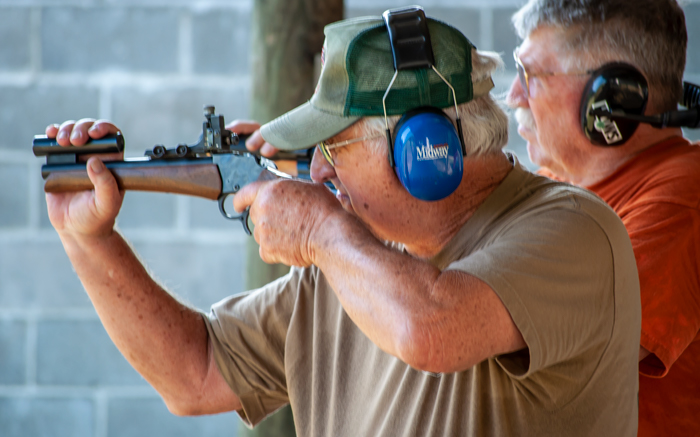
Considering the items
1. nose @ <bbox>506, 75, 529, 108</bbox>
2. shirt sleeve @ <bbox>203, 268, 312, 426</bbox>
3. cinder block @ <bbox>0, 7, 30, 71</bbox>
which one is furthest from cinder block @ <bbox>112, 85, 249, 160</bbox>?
shirt sleeve @ <bbox>203, 268, 312, 426</bbox>

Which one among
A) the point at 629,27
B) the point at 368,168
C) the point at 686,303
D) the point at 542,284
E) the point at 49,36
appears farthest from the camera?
the point at 49,36

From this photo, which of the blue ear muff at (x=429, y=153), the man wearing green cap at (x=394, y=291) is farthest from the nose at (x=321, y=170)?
the blue ear muff at (x=429, y=153)

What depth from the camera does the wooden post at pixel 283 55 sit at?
7.07ft

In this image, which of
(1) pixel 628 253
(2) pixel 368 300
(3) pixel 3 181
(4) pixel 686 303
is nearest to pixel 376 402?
(2) pixel 368 300

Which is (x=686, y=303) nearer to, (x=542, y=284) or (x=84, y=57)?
(x=542, y=284)

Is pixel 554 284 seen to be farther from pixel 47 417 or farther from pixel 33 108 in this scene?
pixel 47 417

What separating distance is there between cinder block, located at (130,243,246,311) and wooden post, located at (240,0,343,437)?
1.08 meters

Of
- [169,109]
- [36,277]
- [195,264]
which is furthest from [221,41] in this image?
[36,277]

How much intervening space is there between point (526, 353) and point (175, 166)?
929mm

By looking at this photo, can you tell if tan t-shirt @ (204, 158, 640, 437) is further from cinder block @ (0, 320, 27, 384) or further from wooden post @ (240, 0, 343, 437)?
cinder block @ (0, 320, 27, 384)

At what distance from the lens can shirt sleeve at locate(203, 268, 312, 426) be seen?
1.57m

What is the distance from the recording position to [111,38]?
3.21 m

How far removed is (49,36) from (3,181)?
2.38 feet

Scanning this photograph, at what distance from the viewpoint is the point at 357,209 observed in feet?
4.38
